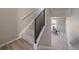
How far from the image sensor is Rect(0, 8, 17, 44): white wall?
1.89 m

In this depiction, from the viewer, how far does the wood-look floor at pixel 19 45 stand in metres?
1.88

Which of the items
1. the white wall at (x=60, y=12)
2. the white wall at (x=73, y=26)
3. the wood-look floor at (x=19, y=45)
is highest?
the white wall at (x=60, y=12)

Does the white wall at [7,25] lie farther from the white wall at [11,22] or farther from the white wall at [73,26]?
the white wall at [73,26]

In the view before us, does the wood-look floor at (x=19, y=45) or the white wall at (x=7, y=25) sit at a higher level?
the white wall at (x=7, y=25)

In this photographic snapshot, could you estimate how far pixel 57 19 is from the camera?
188 cm

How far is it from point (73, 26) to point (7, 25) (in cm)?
102

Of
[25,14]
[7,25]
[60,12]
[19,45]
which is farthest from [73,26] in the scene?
[7,25]

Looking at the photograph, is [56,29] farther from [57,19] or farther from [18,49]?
[18,49]

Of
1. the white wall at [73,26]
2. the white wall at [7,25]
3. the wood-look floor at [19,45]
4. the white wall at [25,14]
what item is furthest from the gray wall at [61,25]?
the white wall at [7,25]

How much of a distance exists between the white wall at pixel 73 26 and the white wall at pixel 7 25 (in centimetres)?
82

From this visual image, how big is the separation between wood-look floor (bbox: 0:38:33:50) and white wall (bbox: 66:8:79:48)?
2.08ft

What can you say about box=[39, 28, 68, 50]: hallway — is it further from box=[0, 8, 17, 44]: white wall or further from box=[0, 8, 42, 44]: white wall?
box=[0, 8, 17, 44]: white wall

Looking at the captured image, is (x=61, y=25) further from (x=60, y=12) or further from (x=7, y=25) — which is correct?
(x=7, y=25)

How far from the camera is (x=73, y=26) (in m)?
1.87
